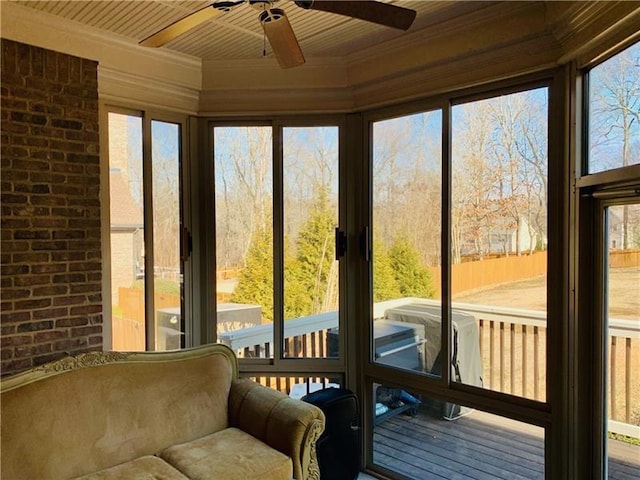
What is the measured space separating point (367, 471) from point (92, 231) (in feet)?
7.95

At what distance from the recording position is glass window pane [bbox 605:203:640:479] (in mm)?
1890

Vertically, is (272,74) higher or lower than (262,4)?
higher

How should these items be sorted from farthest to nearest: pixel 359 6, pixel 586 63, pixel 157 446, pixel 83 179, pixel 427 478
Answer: pixel 427 478 → pixel 83 179 → pixel 157 446 → pixel 586 63 → pixel 359 6

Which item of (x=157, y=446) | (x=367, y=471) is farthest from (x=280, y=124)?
(x=367, y=471)

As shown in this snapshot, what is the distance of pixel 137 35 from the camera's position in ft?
9.00

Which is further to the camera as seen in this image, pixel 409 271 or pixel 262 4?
pixel 409 271

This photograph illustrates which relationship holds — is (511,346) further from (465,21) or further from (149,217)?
(149,217)

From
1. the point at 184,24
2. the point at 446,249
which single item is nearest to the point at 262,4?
the point at 184,24

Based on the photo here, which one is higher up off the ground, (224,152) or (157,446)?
(224,152)

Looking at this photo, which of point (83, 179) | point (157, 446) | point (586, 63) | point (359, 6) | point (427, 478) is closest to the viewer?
point (359, 6)

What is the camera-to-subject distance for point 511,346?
252 cm

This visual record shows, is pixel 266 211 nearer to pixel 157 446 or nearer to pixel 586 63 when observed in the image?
pixel 157 446

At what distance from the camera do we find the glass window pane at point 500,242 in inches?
93.7

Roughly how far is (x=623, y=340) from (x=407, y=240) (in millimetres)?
1335
